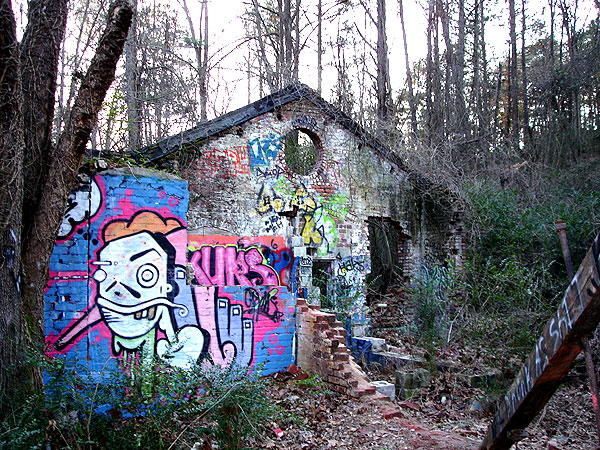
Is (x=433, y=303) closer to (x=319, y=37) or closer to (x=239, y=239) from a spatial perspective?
(x=239, y=239)

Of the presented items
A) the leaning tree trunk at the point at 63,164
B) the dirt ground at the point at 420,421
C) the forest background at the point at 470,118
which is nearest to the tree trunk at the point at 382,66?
the forest background at the point at 470,118

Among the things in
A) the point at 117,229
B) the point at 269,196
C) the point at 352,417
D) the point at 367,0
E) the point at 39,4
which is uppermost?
the point at 367,0

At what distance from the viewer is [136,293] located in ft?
21.5

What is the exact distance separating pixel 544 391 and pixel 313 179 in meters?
10.2

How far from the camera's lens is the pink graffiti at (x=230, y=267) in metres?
10.4

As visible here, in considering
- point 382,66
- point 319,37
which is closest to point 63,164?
point 382,66

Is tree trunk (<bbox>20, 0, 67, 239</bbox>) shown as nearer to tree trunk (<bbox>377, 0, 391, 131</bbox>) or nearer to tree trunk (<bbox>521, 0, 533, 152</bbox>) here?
tree trunk (<bbox>377, 0, 391, 131</bbox>)

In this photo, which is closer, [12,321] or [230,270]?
[12,321]

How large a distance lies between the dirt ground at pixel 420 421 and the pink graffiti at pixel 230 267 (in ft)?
10.5

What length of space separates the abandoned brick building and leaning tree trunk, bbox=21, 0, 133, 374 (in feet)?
4.79

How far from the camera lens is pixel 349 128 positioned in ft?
42.5

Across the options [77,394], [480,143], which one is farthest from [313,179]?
[77,394]

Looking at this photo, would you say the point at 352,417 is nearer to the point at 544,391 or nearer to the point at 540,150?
the point at 544,391

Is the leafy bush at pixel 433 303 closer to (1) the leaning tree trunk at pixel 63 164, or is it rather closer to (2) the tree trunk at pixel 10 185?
(1) the leaning tree trunk at pixel 63 164
